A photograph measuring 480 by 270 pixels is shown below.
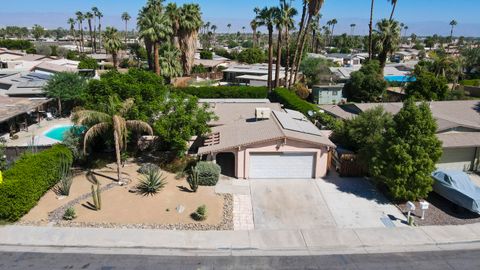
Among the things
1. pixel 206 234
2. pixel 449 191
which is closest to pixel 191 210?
pixel 206 234

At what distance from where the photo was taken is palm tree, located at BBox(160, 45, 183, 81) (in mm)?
45656

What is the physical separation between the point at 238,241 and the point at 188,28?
1650 inches

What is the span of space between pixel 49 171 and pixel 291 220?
13.2m

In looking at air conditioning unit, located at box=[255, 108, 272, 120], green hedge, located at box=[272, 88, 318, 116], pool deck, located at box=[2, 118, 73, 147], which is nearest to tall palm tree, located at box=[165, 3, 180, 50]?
green hedge, located at box=[272, 88, 318, 116]

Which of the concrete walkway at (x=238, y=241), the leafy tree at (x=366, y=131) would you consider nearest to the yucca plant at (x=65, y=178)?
the concrete walkway at (x=238, y=241)

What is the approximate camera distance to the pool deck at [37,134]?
94.7 feet

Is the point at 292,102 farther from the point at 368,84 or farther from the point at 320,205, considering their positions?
the point at 320,205

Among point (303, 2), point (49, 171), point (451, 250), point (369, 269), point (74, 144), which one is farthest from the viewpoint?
point (303, 2)

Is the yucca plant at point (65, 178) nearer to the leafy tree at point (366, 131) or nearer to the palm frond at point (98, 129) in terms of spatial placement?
the palm frond at point (98, 129)

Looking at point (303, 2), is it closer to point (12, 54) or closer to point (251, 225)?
point (251, 225)

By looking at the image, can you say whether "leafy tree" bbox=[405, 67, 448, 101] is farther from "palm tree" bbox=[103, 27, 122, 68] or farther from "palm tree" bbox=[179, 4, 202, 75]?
"palm tree" bbox=[103, 27, 122, 68]

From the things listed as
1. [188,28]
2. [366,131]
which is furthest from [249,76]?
[366,131]

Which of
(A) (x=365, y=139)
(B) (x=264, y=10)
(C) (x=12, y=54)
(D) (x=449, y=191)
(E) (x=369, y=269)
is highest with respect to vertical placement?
(B) (x=264, y=10)

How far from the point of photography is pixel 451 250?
607 inches
